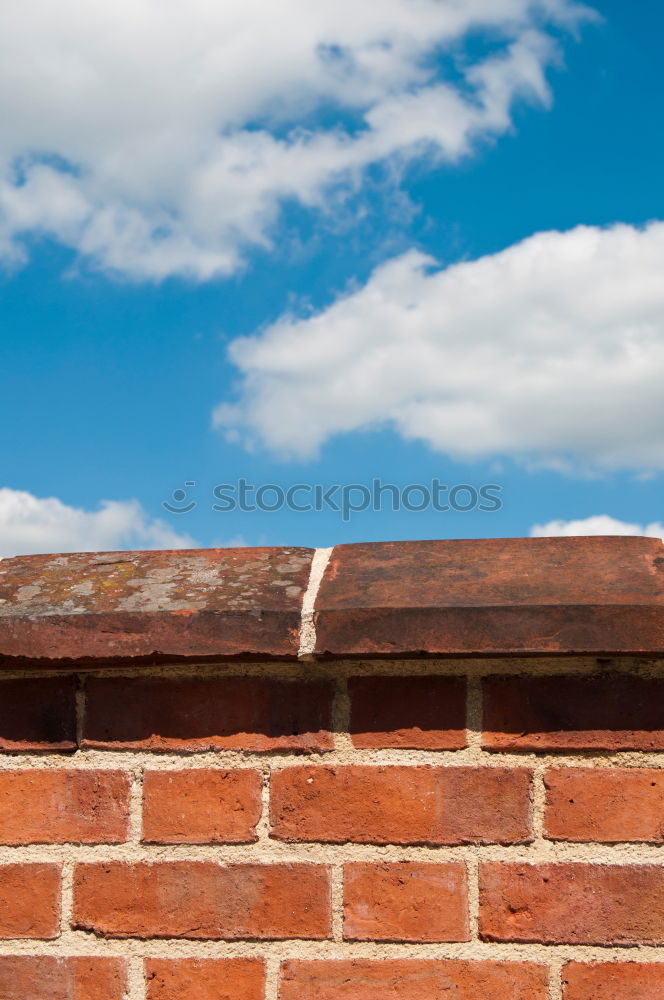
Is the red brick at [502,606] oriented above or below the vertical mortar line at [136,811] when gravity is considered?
above

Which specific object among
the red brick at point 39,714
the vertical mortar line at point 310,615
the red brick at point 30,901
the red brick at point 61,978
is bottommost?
the red brick at point 61,978

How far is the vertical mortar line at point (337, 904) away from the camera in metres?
1.31

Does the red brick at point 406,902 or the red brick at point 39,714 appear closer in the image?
the red brick at point 406,902

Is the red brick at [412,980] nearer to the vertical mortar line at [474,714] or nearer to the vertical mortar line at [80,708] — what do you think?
the vertical mortar line at [474,714]

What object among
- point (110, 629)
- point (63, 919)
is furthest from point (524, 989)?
point (110, 629)

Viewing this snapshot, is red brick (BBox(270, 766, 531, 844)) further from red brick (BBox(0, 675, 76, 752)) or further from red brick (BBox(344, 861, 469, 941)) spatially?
red brick (BBox(0, 675, 76, 752))

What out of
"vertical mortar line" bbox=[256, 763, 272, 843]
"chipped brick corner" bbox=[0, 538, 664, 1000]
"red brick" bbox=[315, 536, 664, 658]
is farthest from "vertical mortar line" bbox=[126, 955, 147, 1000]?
"red brick" bbox=[315, 536, 664, 658]

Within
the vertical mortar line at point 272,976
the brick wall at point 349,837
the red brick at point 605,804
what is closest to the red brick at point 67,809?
the brick wall at point 349,837

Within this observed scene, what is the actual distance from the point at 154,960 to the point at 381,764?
0.45 m

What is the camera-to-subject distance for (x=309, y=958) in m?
1.31

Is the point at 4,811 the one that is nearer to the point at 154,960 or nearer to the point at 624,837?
the point at 154,960

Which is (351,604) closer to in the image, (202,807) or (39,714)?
(202,807)

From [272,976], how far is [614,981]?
495 mm

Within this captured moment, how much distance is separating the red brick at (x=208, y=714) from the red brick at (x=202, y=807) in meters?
0.05
